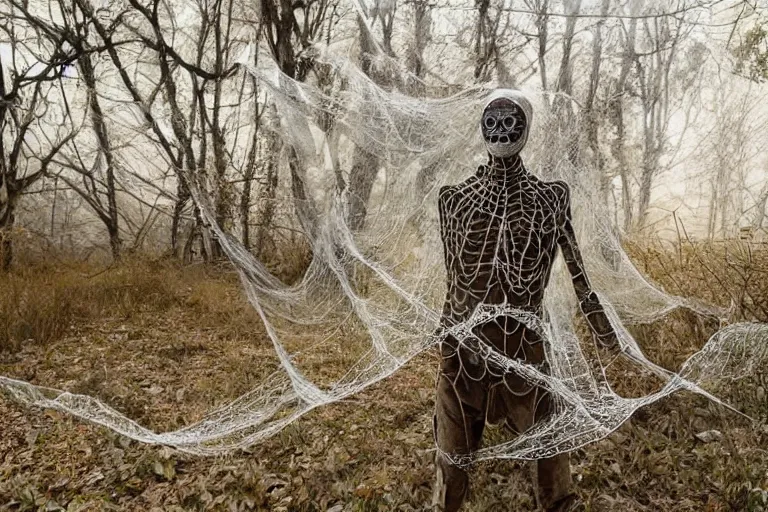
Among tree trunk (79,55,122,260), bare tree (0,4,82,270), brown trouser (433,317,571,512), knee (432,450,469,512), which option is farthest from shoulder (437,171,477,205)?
bare tree (0,4,82,270)

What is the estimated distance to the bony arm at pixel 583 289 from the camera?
1915 millimetres

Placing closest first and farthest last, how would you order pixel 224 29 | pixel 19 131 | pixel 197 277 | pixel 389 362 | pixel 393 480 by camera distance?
pixel 389 362 → pixel 393 480 → pixel 19 131 → pixel 197 277 → pixel 224 29

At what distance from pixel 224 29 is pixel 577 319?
238 inches

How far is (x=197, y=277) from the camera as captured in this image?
6.21 metres

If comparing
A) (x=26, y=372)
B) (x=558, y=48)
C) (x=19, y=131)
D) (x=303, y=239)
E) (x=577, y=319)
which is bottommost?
(x=26, y=372)

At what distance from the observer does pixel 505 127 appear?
5.86 ft

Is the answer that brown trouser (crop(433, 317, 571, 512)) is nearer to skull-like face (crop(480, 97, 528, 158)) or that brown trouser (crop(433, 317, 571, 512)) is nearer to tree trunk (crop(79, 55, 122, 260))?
skull-like face (crop(480, 97, 528, 158))

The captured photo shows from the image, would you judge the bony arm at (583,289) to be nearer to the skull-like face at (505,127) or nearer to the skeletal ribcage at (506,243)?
the skeletal ribcage at (506,243)

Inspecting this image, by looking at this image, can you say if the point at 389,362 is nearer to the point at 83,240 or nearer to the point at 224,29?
the point at 83,240

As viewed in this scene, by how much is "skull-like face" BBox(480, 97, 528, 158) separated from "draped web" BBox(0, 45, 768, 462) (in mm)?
152

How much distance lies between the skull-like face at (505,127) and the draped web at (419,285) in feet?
0.50

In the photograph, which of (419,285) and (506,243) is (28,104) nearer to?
(419,285)

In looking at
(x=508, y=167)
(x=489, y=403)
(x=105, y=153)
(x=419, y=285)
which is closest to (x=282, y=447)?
(x=419, y=285)

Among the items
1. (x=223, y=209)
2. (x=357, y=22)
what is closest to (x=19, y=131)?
(x=223, y=209)
